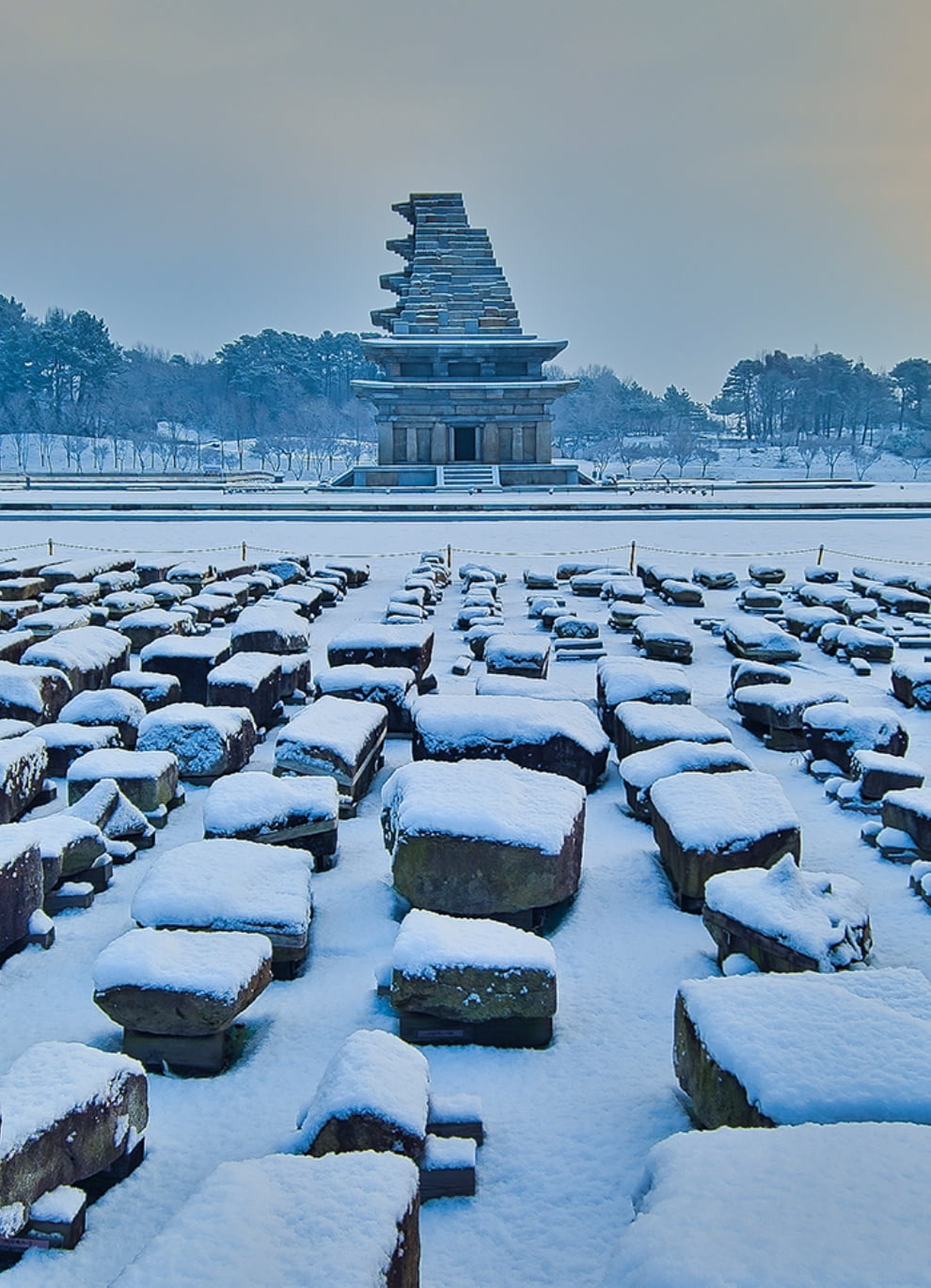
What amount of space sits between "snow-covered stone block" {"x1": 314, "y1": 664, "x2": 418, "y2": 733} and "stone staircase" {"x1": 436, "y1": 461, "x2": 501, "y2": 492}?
959 inches

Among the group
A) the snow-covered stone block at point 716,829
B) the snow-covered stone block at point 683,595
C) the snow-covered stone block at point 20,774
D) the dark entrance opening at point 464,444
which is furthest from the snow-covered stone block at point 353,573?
the dark entrance opening at point 464,444

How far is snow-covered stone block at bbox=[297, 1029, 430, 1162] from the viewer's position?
2.81 metres

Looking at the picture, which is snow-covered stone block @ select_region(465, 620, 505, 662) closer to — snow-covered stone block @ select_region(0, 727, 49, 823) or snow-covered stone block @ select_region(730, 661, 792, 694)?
snow-covered stone block @ select_region(730, 661, 792, 694)

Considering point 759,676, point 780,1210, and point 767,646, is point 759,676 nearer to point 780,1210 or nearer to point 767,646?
point 767,646

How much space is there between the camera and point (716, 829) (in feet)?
15.5

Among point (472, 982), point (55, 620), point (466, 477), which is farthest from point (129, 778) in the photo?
point (466, 477)

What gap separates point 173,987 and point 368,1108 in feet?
3.35

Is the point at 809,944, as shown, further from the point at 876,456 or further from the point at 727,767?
the point at 876,456

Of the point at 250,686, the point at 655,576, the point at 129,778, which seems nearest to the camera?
the point at 129,778

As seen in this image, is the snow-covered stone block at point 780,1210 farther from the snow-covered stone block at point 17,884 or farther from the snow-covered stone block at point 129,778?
the snow-covered stone block at point 129,778

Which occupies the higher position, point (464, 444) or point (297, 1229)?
point (464, 444)

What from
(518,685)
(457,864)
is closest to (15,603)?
(518,685)

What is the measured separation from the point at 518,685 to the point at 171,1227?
535 centimetres

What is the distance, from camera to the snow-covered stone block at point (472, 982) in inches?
Answer: 141
